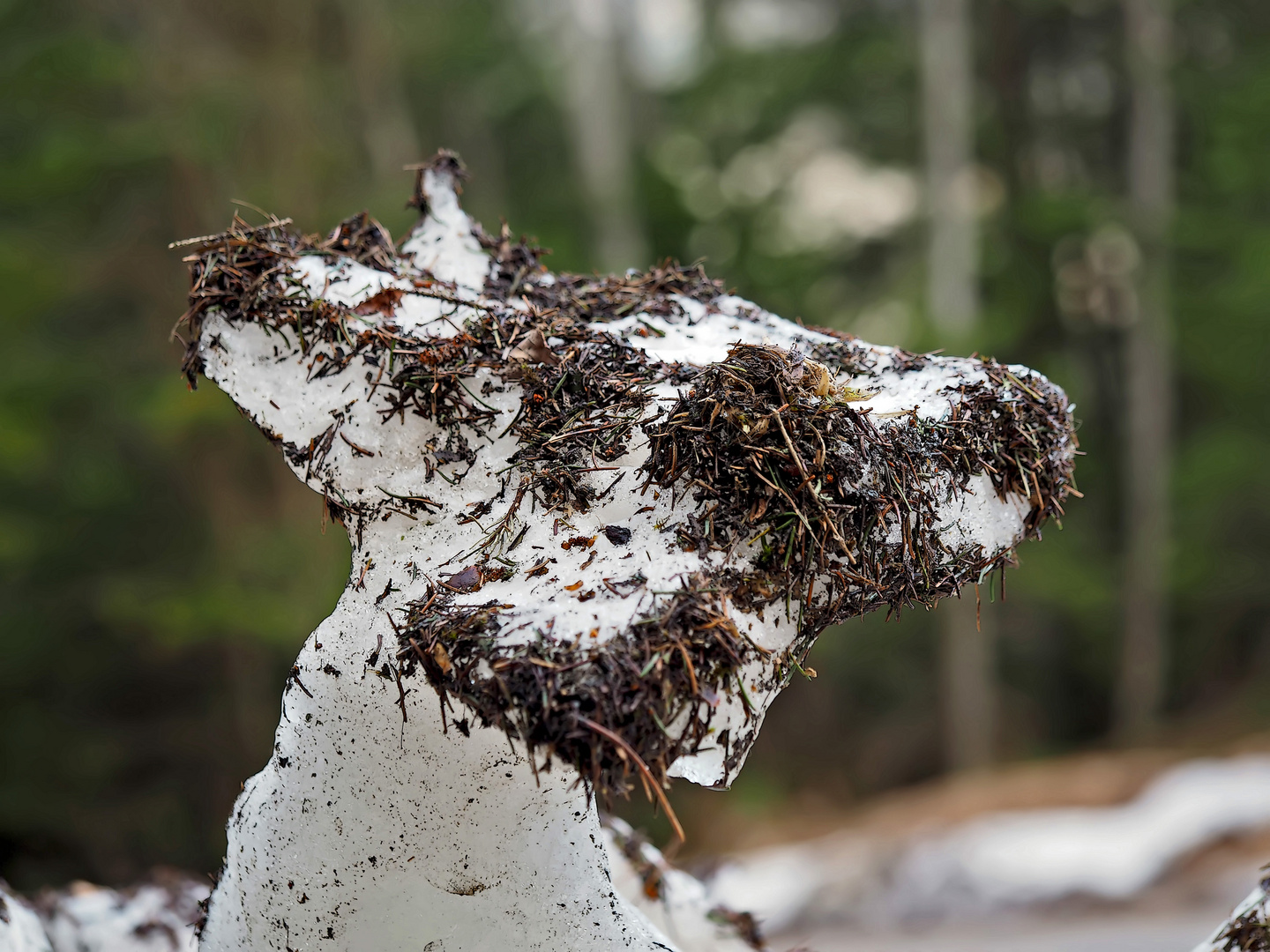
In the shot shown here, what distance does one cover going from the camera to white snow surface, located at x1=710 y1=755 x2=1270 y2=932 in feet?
17.5

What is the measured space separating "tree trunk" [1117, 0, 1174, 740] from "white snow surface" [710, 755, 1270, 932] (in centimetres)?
241

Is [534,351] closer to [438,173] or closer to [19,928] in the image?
[438,173]

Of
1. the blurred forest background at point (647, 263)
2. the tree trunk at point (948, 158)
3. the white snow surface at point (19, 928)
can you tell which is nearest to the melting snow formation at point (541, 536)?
the white snow surface at point (19, 928)

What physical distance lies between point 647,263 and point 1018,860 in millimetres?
4551

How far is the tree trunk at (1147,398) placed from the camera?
8.26m

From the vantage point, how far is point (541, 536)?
141 cm

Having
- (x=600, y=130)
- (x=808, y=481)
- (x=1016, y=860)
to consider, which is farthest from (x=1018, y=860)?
(x=600, y=130)

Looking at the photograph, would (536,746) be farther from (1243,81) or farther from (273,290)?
(1243,81)

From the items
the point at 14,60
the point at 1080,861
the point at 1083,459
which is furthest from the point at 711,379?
the point at 1083,459

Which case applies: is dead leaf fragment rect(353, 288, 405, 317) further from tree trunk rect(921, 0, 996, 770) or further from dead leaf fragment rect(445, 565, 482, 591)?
tree trunk rect(921, 0, 996, 770)

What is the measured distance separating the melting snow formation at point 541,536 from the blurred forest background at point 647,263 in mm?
3819

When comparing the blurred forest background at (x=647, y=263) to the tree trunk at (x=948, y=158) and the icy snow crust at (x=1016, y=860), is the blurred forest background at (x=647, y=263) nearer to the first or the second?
the tree trunk at (x=948, y=158)

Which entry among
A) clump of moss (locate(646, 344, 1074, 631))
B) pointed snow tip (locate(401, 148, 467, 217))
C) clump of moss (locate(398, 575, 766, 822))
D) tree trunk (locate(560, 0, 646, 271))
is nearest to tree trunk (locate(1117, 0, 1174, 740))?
tree trunk (locate(560, 0, 646, 271))

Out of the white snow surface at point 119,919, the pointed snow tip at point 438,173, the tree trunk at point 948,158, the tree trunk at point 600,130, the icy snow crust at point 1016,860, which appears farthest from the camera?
the tree trunk at point 948,158
